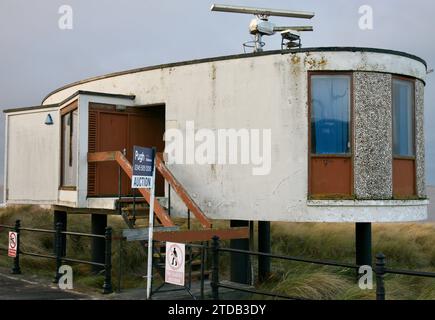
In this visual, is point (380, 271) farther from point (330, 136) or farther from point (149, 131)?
point (149, 131)

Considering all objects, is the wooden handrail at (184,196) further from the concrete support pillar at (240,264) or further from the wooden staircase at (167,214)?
the concrete support pillar at (240,264)

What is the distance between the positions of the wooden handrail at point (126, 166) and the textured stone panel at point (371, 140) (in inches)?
144

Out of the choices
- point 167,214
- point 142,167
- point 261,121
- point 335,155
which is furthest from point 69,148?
point 335,155

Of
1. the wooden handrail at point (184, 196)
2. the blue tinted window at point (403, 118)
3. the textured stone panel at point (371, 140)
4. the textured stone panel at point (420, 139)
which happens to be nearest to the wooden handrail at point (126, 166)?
the wooden handrail at point (184, 196)

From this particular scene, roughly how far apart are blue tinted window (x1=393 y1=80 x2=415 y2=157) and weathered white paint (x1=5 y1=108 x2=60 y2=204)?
7.85 metres

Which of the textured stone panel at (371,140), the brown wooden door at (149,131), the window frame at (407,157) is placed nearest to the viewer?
the textured stone panel at (371,140)

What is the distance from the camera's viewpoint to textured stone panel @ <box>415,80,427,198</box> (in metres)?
11.7

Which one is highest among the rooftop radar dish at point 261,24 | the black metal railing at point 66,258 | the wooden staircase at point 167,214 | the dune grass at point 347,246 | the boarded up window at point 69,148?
the rooftop radar dish at point 261,24

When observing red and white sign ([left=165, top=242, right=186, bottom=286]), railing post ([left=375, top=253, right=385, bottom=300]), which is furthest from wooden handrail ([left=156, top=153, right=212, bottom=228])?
railing post ([left=375, top=253, right=385, bottom=300])

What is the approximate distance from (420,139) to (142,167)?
6077 millimetres

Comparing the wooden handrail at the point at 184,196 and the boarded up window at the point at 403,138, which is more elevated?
the boarded up window at the point at 403,138

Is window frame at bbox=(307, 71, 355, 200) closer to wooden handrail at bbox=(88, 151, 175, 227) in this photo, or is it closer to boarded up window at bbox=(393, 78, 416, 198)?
boarded up window at bbox=(393, 78, 416, 198)

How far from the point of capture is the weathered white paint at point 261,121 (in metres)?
10.9
